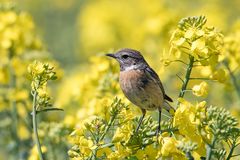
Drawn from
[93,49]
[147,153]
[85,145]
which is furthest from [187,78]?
[93,49]

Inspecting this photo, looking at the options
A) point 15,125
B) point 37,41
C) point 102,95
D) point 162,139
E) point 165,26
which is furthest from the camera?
point 165,26

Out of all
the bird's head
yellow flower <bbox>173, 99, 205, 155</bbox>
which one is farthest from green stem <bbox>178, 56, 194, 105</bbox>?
the bird's head

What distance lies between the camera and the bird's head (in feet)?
14.1

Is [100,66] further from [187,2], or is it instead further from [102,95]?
[187,2]

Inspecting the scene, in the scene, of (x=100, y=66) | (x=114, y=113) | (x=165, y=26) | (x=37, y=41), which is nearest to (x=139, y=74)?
(x=114, y=113)

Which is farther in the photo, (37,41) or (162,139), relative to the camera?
(37,41)

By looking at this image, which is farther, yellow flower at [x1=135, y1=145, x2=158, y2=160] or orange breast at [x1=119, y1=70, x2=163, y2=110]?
orange breast at [x1=119, y1=70, x2=163, y2=110]

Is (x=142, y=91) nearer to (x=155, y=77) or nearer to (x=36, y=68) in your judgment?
(x=155, y=77)

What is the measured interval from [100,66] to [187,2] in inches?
407

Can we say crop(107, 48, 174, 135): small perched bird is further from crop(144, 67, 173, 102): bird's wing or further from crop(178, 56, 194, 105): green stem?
crop(178, 56, 194, 105): green stem

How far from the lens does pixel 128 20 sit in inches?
551

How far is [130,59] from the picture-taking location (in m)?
4.35

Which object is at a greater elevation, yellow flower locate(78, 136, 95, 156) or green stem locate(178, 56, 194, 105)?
green stem locate(178, 56, 194, 105)

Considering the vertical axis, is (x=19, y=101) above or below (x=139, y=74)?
above
